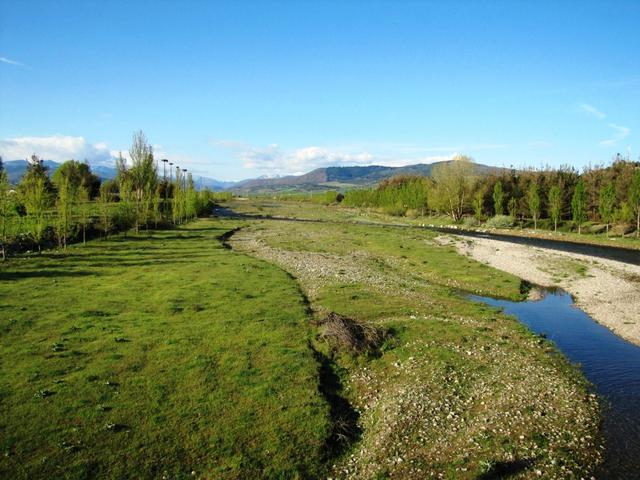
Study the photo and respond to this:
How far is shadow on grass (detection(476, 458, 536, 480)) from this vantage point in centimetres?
1412

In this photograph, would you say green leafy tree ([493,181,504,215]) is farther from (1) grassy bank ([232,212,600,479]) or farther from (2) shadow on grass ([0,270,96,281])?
(2) shadow on grass ([0,270,96,281])

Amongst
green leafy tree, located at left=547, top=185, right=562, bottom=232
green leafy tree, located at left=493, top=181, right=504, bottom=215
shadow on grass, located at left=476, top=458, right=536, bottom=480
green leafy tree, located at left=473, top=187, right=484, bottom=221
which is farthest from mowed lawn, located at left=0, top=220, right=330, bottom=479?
green leafy tree, located at left=493, top=181, right=504, bottom=215

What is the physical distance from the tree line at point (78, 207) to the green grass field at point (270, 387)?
13545 millimetres

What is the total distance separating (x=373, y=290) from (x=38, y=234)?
38.7m

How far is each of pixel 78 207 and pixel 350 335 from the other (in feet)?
174

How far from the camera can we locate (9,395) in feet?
55.7

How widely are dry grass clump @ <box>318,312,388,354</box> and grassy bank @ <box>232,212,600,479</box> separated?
148mm

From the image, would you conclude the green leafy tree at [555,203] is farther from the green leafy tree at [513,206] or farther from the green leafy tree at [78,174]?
the green leafy tree at [78,174]

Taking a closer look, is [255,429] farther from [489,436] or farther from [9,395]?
[9,395]

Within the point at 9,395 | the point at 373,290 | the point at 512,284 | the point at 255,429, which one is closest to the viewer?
the point at 255,429

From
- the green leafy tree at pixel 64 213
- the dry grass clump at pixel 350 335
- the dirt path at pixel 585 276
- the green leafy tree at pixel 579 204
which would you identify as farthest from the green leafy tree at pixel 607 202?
the green leafy tree at pixel 64 213

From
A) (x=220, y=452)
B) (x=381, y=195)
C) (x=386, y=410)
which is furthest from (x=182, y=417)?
(x=381, y=195)

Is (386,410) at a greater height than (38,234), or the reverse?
(38,234)

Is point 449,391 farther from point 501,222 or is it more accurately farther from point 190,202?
point 501,222
